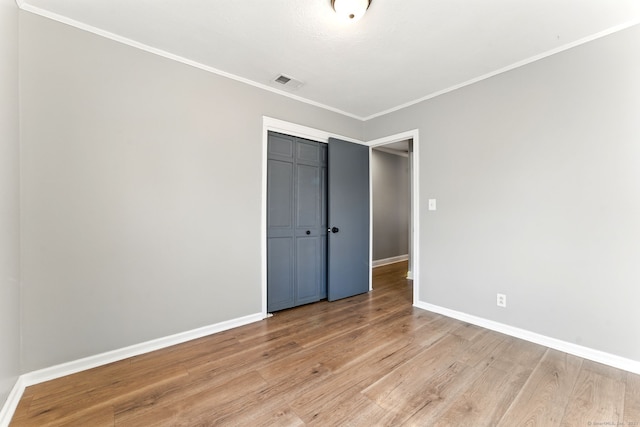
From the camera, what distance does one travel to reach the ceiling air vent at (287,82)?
271cm

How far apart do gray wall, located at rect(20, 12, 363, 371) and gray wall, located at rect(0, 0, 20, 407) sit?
0.27ft

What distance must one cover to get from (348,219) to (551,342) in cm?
Result: 234

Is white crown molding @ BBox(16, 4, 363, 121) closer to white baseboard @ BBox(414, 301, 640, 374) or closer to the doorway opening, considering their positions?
the doorway opening

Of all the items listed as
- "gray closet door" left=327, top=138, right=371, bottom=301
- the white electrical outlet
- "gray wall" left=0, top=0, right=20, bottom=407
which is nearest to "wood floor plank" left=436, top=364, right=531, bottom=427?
the white electrical outlet

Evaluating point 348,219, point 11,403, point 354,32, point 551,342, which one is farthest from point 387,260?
point 11,403

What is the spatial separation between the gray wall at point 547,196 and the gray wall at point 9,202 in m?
3.49

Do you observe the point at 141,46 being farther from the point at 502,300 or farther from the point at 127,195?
the point at 502,300

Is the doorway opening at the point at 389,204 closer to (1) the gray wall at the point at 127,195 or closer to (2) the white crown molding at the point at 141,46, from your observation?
(2) the white crown molding at the point at 141,46

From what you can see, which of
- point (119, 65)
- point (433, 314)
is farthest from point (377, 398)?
point (119, 65)

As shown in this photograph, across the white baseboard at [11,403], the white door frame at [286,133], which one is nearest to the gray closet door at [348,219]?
the white door frame at [286,133]

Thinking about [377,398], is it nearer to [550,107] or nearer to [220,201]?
[220,201]

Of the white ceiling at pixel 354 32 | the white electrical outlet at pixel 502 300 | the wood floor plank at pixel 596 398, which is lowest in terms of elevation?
the wood floor plank at pixel 596 398

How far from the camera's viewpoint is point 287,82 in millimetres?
2811

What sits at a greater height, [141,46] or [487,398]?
[141,46]
